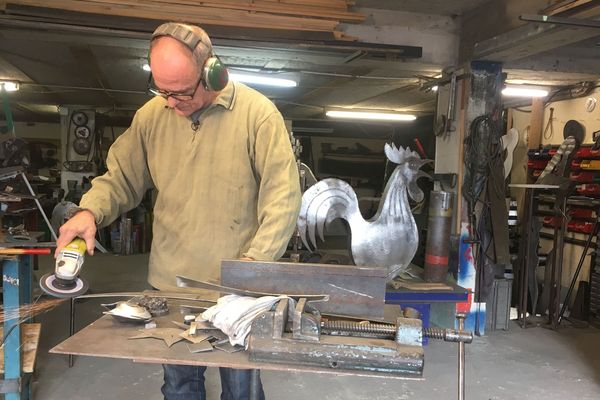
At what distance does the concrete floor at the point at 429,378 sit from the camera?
2883 millimetres

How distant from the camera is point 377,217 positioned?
3736mm

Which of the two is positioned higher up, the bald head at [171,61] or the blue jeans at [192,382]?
the bald head at [171,61]

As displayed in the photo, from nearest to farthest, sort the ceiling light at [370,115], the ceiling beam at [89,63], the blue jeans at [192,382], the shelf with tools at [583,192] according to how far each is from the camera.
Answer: the blue jeans at [192,382] → the ceiling beam at [89,63] → the shelf with tools at [583,192] → the ceiling light at [370,115]

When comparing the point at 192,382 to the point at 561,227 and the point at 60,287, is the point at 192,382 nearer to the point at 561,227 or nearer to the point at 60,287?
the point at 60,287

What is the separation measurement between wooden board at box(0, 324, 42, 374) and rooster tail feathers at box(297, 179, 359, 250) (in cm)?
179

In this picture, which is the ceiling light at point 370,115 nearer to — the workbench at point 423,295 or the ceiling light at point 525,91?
the ceiling light at point 525,91

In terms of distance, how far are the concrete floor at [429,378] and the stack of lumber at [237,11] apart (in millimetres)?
2246

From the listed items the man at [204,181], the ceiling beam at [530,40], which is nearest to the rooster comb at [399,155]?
the ceiling beam at [530,40]

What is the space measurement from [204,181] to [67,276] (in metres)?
0.48

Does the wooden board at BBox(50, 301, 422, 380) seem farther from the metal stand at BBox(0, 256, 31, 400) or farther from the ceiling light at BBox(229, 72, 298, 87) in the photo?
the ceiling light at BBox(229, 72, 298, 87)

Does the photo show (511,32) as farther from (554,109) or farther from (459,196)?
(554,109)

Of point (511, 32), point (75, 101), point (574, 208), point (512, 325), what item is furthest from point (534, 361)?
point (75, 101)

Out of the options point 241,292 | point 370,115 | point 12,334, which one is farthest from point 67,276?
point 370,115

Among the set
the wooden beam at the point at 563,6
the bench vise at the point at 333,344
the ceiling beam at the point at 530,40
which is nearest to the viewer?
the bench vise at the point at 333,344
